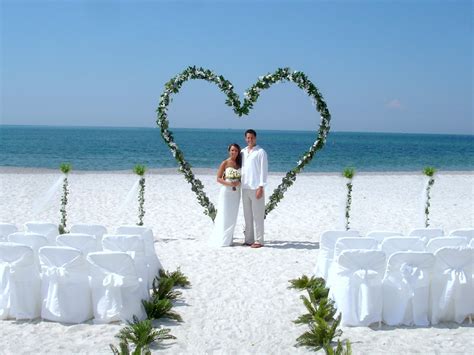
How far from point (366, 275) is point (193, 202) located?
11696 millimetres

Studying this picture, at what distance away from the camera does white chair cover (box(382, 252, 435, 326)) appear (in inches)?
281

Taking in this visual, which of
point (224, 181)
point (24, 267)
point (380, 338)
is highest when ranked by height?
point (224, 181)

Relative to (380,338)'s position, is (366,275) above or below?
above

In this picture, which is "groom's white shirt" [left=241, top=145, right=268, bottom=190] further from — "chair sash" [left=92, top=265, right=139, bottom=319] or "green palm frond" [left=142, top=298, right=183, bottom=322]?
"chair sash" [left=92, top=265, right=139, bottom=319]

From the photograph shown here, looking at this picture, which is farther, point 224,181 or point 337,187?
point 337,187

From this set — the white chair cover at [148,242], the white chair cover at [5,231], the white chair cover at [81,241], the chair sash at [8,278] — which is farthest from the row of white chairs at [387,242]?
the white chair cover at [5,231]

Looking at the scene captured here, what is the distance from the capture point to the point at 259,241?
11633mm

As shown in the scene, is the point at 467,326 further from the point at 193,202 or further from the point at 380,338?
the point at 193,202

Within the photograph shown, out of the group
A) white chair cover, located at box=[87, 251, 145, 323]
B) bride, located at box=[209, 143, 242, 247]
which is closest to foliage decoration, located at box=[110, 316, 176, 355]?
white chair cover, located at box=[87, 251, 145, 323]

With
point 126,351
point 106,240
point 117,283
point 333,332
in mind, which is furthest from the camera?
point 106,240

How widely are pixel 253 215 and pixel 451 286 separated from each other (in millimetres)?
4902

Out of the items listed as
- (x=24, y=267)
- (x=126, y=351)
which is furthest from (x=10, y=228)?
(x=126, y=351)

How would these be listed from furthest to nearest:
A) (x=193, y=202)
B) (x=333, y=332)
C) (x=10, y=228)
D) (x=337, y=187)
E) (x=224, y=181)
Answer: (x=337, y=187) < (x=193, y=202) < (x=224, y=181) < (x=10, y=228) < (x=333, y=332)

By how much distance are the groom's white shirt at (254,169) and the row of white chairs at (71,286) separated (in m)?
4.58
